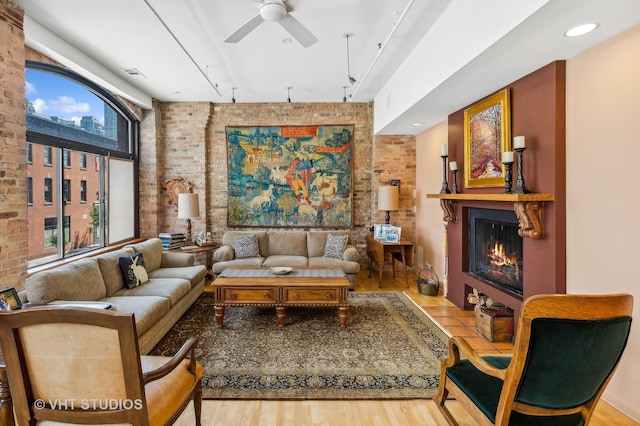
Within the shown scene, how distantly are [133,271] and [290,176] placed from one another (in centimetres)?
311

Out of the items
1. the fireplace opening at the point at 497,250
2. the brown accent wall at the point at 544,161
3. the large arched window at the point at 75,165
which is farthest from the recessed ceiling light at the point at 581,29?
the large arched window at the point at 75,165

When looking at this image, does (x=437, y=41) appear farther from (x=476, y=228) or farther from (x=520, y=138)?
(x=476, y=228)

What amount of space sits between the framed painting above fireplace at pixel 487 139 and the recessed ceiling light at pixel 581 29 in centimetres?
97

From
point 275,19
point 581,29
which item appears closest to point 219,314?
point 275,19

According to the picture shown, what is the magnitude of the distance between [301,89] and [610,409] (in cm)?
508

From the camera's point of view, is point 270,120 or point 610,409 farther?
point 270,120

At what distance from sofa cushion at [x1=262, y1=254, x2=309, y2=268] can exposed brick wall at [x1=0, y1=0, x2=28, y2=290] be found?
2805 mm

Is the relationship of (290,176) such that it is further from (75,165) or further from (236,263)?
(75,165)

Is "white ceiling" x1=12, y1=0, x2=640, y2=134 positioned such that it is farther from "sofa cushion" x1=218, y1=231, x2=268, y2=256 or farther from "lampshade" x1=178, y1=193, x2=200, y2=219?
"sofa cushion" x1=218, y1=231, x2=268, y2=256

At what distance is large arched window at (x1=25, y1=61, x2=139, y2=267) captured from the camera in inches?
140

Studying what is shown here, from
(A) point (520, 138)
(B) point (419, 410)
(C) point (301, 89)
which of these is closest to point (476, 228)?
(A) point (520, 138)

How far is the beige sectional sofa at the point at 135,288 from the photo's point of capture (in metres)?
2.64

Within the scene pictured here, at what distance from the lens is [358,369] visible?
265 cm

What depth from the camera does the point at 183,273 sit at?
13.3ft
